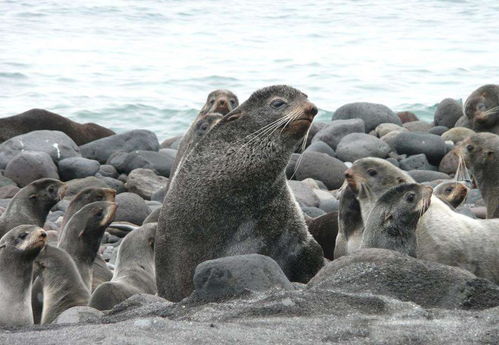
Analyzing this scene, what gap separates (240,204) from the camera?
21.3ft

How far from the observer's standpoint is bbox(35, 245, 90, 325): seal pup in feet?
23.9

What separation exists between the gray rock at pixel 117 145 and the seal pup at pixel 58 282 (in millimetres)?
8225

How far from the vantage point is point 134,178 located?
13.9 m

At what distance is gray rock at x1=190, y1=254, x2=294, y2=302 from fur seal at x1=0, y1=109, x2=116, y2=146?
40.2ft

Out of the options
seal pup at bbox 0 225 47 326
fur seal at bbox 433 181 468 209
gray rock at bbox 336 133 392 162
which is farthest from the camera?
gray rock at bbox 336 133 392 162

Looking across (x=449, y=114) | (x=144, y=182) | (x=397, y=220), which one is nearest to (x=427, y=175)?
(x=144, y=182)

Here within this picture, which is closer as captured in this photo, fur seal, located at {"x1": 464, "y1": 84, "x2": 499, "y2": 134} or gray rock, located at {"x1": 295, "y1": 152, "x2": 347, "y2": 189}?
gray rock, located at {"x1": 295, "y1": 152, "x2": 347, "y2": 189}

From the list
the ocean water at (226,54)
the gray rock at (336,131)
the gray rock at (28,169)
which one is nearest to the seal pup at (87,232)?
the gray rock at (28,169)

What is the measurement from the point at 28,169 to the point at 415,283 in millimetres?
9917

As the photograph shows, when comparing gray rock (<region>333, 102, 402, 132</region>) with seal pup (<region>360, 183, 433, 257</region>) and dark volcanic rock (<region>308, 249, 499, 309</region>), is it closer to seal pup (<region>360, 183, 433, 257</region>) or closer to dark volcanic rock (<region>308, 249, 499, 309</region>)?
seal pup (<region>360, 183, 433, 257</region>)

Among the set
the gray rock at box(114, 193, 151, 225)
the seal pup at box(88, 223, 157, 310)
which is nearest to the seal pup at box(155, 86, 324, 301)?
the seal pup at box(88, 223, 157, 310)

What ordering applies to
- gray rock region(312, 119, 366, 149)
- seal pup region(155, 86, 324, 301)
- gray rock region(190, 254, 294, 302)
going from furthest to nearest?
1. gray rock region(312, 119, 366, 149)
2. seal pup region(155, 86, 324, 301)
3. gray rock region(190, 254, 294, 302)

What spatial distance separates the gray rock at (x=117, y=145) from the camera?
52.6 feet

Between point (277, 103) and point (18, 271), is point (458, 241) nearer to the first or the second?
point (277, 103)
